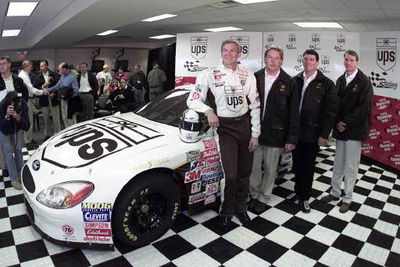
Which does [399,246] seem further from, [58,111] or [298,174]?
[58,111]

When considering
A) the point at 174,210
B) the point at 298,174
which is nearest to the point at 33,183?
the point at 174,210

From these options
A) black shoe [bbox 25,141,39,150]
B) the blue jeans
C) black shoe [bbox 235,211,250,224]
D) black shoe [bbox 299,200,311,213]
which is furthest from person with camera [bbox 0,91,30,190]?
black shoe [bbox 299,200,311,213]

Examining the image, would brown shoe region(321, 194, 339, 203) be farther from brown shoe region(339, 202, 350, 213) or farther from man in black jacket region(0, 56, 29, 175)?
man in black jacket region(0, 56, 29, 175)

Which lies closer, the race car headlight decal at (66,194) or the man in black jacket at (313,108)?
the race car headlight decal at (66,194)

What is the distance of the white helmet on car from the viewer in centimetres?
237

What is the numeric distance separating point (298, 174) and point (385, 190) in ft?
4.53

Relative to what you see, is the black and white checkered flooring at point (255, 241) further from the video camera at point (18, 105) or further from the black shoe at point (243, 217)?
the video camera at point (18, 105)

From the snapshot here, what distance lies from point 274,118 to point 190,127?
78 centimetres

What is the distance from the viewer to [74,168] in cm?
202

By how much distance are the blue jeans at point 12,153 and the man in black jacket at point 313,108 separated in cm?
283

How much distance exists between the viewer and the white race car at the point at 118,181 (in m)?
1.94

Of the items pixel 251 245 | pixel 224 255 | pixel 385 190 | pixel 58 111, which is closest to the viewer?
pixel 224 255

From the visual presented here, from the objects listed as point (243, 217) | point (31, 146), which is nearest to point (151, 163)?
point (243, 217)

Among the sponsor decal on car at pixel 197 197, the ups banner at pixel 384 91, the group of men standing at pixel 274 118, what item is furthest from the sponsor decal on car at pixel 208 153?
the ups banner at pixel 384 91
